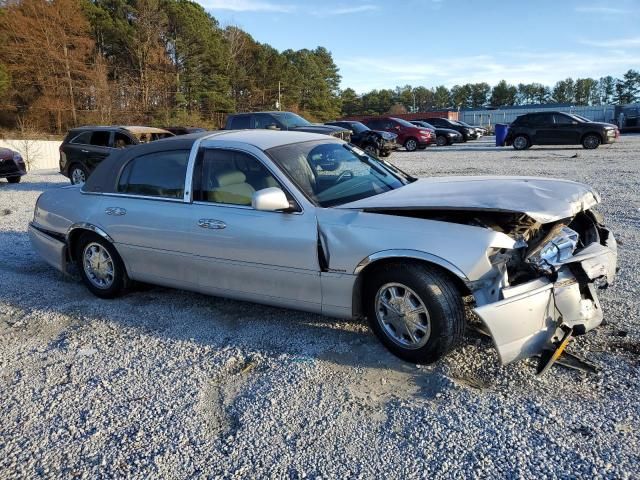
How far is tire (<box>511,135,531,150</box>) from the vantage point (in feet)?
74.8

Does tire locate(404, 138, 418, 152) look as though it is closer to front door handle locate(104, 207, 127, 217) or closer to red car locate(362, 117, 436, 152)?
red car locate(362, 117, 436, 152)

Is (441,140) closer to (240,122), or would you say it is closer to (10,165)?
(240,122)

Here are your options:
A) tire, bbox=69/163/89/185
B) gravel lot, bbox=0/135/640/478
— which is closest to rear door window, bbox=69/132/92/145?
tire, bbox=69/163/89/185

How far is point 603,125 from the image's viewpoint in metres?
21.3

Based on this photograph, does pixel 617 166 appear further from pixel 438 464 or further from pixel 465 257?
pixel 438 464

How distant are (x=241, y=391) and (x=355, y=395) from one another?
2.34 feet

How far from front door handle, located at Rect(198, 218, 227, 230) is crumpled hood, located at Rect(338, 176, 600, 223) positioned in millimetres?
988

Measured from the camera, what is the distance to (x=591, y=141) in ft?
70.3

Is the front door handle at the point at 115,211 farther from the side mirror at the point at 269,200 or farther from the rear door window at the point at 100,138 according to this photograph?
the rear door window at the point at 100,138

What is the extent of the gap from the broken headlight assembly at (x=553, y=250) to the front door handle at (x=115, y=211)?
3457 millimetres

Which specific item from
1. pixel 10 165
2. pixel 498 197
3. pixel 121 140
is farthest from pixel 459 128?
pixel 498 197

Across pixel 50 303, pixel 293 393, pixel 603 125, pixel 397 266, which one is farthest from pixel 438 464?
pixel 603 125

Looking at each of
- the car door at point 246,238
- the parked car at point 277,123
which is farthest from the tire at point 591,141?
the car door at point 246,238

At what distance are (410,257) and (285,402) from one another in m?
1.18
